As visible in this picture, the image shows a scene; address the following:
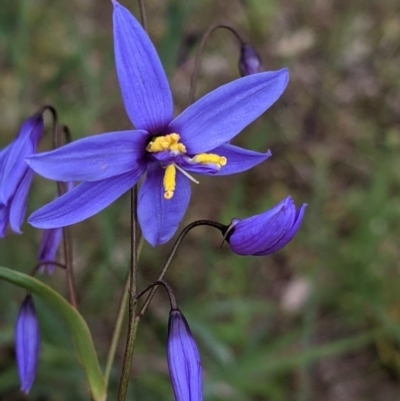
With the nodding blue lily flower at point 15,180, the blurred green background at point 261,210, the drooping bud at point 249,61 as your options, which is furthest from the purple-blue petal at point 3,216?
the blurred green background at point 261,210

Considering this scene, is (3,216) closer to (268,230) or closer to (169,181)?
(169,181)

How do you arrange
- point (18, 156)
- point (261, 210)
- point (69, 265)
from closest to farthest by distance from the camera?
point (18, 156) < point (69, 265) < point (261, 210)

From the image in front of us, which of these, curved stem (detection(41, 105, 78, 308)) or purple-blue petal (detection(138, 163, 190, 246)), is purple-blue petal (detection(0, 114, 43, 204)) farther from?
purple-blue petal (detection(138, 163, 190, 246))

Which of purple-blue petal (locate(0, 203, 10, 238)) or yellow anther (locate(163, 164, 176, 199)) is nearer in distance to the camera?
yellow anther (locate(163, 164, 176, 199))

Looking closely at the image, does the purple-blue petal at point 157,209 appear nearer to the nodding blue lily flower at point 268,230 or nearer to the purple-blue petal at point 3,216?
the nodding blue lily flower at point 268,230

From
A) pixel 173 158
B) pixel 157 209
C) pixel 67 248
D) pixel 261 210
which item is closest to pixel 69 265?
pixel 67 248

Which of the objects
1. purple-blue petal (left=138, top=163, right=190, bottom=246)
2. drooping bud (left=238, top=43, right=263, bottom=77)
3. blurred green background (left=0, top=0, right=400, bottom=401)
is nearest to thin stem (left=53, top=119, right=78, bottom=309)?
purple-blue petal (left=138, top=163, right=190, bottom=246)
